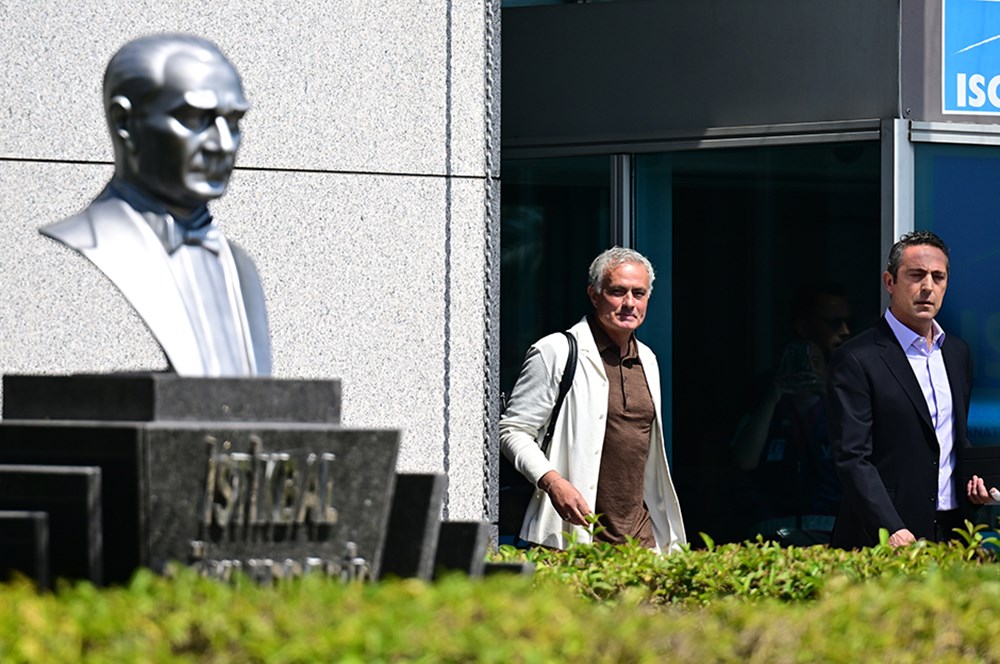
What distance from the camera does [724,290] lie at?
36.0ft

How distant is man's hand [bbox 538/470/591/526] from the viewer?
24.3 feet

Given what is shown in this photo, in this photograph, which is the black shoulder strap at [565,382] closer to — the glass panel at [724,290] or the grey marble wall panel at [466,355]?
the grey marble wall panel at [466,355]

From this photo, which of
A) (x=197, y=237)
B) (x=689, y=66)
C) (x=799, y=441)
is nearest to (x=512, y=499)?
(x=799, y=441)

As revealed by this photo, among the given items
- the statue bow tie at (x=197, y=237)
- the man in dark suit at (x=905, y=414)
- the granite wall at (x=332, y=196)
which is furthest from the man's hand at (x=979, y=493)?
the statue bow tie at (x=197, y=237)

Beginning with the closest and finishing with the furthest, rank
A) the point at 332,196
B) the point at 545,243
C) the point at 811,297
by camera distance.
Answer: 1. the point at 332,196
2. the point at 811,297
3. the point at 545,243

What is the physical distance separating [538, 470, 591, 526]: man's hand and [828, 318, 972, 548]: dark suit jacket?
101 cm

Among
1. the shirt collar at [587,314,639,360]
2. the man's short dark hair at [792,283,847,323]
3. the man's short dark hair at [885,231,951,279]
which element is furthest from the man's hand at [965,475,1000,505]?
the man's short dark hair at [792,283,847,323]

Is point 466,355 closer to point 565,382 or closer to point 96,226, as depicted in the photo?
point 565,382

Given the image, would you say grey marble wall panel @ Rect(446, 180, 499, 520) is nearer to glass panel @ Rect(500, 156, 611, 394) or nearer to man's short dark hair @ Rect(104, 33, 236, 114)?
glass panel @ Rect(500, 156, 611, 394)

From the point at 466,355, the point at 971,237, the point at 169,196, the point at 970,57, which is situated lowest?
the point at 466,355

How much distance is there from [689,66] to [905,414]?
3.83 meters

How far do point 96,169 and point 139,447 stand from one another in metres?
3.80

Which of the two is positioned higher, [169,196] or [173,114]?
[173,114]

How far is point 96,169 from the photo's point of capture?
8.30 m
